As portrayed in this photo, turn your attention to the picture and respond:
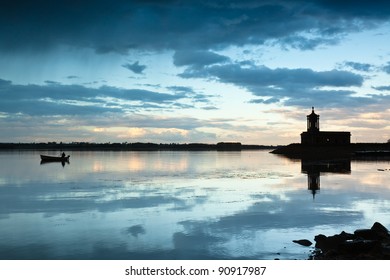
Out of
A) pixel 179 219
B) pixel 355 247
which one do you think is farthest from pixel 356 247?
pixel 179 219

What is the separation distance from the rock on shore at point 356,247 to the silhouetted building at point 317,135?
107 meters

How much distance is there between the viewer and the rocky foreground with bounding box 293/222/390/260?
13.6 meters

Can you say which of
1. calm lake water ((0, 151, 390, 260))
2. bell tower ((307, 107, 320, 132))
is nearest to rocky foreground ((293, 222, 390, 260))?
calm lake water ((0, 151, 390, 260))

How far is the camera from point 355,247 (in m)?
14.0

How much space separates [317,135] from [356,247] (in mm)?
109907

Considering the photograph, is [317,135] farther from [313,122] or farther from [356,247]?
[356,247]

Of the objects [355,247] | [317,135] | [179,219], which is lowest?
[179,219]

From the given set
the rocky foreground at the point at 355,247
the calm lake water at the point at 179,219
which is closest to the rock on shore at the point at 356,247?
the rocky foreground at the point at 355,247

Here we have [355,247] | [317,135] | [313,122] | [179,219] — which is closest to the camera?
[355,247]

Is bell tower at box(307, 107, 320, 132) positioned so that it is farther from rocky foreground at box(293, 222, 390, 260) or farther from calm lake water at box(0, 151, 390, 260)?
rocky foreground at box(293, 222, 390, 260)
